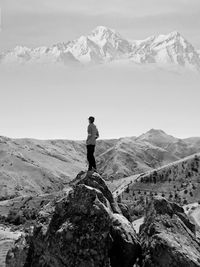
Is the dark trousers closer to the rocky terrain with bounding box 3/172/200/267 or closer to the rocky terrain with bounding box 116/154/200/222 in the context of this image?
the rocky terrain with bounding box 3/172/200/267

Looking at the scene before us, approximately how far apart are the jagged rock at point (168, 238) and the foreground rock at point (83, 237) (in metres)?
1.16

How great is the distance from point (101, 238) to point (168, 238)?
3.50 meters

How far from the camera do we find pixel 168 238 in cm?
2573

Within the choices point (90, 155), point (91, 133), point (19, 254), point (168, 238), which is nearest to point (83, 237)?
point (168, 238)

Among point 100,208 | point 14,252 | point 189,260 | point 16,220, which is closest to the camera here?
point 189,260

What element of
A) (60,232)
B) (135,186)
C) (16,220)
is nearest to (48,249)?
(60,232)

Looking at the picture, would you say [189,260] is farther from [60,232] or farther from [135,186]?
[135,186]

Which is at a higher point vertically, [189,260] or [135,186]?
[189,260]

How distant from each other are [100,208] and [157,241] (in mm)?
3486

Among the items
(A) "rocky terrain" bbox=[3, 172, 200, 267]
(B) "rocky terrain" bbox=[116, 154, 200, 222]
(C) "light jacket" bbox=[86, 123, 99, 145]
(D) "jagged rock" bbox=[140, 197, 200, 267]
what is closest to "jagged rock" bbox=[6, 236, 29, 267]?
(A) "rocky terrain" bbox=[3, 172, 200, 267]

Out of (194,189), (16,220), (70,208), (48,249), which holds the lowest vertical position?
(16,220)

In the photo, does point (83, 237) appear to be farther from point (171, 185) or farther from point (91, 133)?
point (171, 185)

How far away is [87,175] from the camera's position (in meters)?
30.9

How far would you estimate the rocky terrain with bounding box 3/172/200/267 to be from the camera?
25172 millimetres
